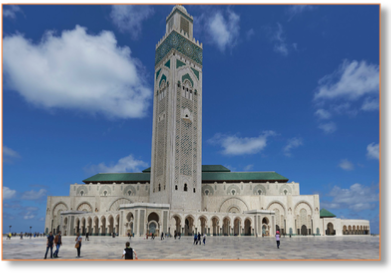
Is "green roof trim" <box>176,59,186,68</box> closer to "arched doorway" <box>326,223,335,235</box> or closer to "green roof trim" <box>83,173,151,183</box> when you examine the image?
"green roof trim" <box>83,173,151,183</box>

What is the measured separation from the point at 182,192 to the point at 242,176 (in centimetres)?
1399

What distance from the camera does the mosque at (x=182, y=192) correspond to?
39438mm

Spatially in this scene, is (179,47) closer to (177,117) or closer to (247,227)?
(177,117)

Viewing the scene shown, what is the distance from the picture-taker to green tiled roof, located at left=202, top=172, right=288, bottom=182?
50.3m

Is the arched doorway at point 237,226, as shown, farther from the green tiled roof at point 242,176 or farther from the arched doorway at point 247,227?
the green tiled roof at point 242,176

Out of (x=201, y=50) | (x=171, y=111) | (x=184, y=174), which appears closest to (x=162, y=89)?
(x=171, y=111)

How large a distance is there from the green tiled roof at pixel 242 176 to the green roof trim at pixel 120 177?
366 inches

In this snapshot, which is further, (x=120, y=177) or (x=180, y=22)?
(x=120, y=177)

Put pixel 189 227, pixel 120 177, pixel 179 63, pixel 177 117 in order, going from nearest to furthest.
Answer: pixel 189 227, pixel 177 117, pixel 179 63, pixel 120 177

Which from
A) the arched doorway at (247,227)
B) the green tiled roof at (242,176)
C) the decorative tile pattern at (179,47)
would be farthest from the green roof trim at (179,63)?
the arched doorway at (247,227)

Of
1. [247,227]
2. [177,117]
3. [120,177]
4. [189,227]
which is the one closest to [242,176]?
[247,227]

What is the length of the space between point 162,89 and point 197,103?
5226 mm

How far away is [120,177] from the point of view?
51938 mm

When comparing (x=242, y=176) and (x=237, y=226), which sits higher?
(x=242, y=176)
